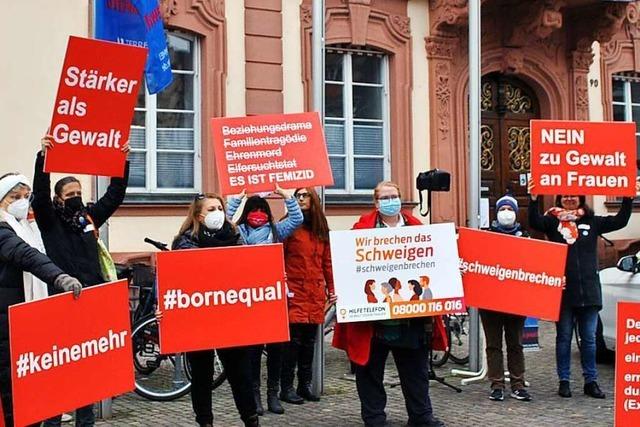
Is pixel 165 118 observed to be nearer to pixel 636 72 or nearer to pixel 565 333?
pixel 565 333

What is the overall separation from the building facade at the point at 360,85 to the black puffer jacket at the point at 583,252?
17.3 feet

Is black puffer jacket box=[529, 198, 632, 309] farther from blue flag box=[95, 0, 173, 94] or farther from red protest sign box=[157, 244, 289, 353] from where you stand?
blue flag box=[95, 0, 173, 94]

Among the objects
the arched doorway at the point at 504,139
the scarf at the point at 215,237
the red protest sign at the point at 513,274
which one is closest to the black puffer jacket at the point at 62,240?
the scarf at the point at 215,237

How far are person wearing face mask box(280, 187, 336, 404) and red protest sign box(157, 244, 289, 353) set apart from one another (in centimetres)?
130

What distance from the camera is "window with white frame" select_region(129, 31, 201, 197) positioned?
39.6 feet

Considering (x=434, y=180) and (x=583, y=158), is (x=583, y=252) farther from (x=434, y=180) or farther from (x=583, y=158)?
(x=434, y=180)

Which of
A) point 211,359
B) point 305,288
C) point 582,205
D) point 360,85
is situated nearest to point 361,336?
point 305,288

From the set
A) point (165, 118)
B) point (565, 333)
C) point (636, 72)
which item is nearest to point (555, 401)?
point (565, 333)

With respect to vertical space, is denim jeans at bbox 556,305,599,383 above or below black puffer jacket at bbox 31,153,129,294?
below

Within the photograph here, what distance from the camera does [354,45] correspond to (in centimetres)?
1348

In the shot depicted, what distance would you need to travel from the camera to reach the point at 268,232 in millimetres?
7508

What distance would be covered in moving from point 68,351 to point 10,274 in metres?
0.58

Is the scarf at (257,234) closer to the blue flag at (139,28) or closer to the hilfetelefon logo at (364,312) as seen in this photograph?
the hilfetelefon logo at (364,312)

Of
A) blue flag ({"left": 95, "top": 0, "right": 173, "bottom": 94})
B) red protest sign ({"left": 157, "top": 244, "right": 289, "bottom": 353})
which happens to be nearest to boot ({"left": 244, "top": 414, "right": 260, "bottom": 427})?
red protest sign ({"left": 157, "top": 244, "right": 289, "bottom": 353})
